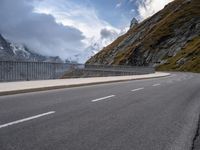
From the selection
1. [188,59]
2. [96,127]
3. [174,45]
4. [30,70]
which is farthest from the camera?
[174,45]

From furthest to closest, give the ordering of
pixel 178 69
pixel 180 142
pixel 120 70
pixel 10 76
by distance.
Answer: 1. pixel 178 69
2. pixel 120 70
3. pixel 10 76
4. pixel 180 142

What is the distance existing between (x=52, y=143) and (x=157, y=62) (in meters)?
104

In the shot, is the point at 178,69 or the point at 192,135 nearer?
the point at 192,135

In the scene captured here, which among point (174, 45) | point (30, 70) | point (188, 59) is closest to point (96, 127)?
point (30, 70)

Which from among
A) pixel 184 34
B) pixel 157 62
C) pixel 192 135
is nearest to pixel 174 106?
pixel 192 135

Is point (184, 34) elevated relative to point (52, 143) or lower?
elevated

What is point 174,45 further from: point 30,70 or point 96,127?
point 96,127

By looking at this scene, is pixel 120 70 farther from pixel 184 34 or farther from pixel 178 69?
pixel 184 34

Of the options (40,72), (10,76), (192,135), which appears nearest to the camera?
(192,135)

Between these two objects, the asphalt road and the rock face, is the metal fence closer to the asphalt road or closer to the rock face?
the asphalt road

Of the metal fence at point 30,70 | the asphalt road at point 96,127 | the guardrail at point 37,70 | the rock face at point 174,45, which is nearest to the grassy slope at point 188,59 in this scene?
the rock face at point 174,45

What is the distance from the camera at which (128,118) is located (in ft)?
29.2

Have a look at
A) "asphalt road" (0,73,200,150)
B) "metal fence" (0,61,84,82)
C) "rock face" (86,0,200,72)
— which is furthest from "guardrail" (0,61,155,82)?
"rock face" (86,0,200,72)

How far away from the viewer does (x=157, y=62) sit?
10800cm
